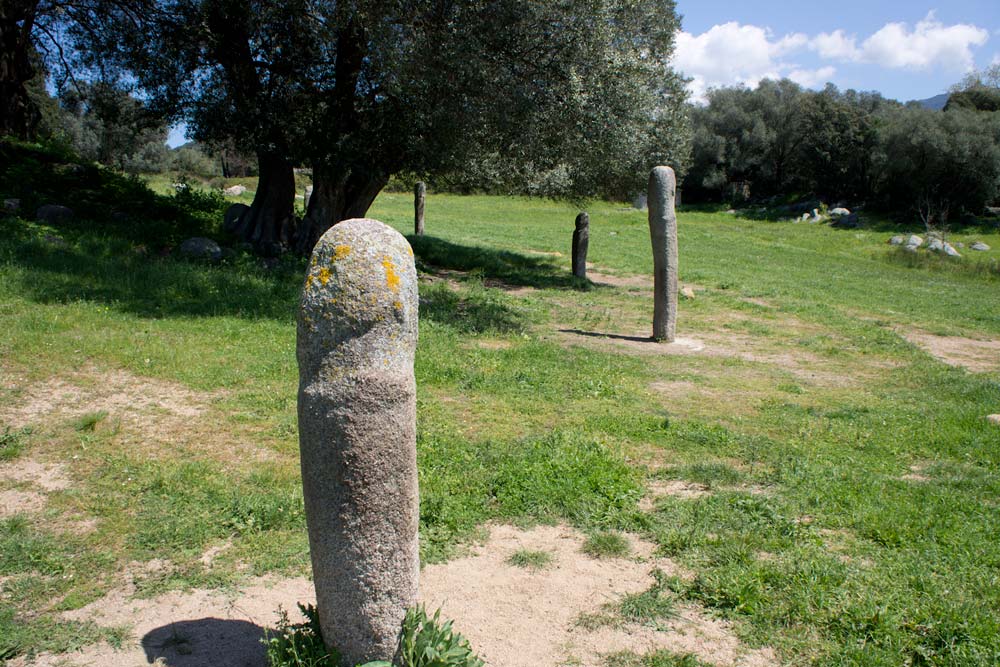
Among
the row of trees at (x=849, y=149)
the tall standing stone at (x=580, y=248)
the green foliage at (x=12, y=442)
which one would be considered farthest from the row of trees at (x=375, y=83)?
the row of trees at (x=849, y=149)

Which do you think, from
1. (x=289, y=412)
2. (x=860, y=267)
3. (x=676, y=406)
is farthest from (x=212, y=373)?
(x=860, y=267)

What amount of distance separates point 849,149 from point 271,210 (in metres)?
40.5

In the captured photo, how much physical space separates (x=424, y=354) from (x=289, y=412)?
309 cm

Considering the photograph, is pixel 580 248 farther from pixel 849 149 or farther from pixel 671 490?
pixel 849 149

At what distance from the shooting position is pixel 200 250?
1465 cm

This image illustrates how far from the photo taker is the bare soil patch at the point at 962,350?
13609 mm

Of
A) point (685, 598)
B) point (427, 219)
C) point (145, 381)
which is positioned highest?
point (427, 219)

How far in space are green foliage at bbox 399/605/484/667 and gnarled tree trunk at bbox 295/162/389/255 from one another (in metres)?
13.1

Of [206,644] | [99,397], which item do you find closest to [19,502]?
[99,397]

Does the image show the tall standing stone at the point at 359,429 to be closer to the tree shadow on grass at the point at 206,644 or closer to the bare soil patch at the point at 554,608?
the tree shadow on grass at the point at 206,644

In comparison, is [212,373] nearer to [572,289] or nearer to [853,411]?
[853,411]

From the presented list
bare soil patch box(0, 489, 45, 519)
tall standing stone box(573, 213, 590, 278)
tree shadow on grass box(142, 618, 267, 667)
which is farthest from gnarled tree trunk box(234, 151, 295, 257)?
tree shadow on grass box(142, 618, 267, 667)

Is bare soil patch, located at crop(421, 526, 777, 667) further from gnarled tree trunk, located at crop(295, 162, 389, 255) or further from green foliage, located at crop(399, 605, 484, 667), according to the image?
gnarled tree trunk, located at crop(295, 162, 389, 255)

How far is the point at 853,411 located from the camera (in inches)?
394
